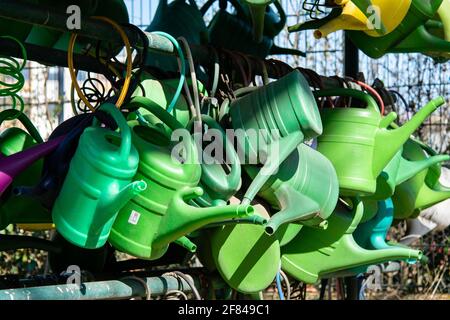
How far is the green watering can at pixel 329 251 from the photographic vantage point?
1.50 m

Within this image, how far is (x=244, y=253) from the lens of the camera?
4.25ft

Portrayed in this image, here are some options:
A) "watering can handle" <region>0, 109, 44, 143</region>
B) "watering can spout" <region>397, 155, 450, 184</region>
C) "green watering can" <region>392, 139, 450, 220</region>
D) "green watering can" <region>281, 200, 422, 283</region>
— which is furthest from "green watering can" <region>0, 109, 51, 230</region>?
"green watering can" <region>392, 139, 450, 220</region>

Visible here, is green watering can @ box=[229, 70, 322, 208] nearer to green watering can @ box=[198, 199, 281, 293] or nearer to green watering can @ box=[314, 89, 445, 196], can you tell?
green watering can @ box=[198, 199, 281, 293]

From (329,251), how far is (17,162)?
650 mm

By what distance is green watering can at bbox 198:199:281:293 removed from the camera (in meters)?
1.28

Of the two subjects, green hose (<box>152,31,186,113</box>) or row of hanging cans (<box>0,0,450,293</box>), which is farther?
green hose (<box>152,31,186,113</box>)

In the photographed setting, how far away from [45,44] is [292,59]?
1834 millimetres

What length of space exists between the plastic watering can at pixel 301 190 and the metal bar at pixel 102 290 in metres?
0.19

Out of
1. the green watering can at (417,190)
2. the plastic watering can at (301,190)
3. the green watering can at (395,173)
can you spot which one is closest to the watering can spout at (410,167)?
the green watering can at (395,173)

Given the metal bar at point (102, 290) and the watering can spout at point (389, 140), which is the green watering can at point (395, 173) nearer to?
the watering can spout at point (389, 140)

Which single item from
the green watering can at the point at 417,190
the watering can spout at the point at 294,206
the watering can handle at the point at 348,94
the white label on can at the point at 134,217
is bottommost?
the green watering can at the point at 417,190

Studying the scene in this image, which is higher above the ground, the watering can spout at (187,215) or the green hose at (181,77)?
the green hose at (181,77)

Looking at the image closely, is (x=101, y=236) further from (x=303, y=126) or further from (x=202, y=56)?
(x=202, y=56)

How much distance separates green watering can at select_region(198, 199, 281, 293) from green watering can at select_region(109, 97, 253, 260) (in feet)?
0.64
